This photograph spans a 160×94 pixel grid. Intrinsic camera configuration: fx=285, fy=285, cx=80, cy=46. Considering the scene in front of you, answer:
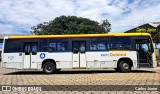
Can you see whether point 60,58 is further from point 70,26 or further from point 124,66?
point 70,26

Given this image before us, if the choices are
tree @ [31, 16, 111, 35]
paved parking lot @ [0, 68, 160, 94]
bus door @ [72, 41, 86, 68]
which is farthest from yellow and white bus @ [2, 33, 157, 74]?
tree @ [31, 16, 111, 35]

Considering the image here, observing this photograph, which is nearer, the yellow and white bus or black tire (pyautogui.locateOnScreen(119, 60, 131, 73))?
black tire (pyautogui.locateOnScreen(119, 60, 131, 73))

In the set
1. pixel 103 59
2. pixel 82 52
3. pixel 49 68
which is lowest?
pixel 49 68

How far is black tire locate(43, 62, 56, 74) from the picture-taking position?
843 inches

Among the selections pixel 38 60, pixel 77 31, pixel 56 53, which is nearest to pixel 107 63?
pixel 56 53

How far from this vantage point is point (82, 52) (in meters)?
21.4

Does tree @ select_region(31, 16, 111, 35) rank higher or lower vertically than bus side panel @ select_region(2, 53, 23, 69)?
higher

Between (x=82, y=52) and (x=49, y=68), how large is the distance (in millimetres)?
2767

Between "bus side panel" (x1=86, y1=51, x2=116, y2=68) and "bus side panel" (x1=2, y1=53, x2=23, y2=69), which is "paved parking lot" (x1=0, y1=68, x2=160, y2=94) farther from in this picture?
"bus side panel" (x1=2, y1=53, x2=23, y2=69)

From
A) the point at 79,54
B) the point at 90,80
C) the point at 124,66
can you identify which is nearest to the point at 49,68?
the point at 79,54

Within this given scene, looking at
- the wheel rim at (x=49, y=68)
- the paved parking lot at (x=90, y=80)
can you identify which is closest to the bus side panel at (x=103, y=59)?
the wheel rim at (x=49, y=68)

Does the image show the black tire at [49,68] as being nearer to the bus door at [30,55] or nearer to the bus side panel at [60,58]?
the bus side panel at [60,58]

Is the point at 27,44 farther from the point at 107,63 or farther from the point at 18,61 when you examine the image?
the point at 107,63

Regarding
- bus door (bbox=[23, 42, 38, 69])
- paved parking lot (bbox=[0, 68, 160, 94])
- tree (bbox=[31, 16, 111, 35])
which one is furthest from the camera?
tree (bbox=[31, 16, 111, 35])
